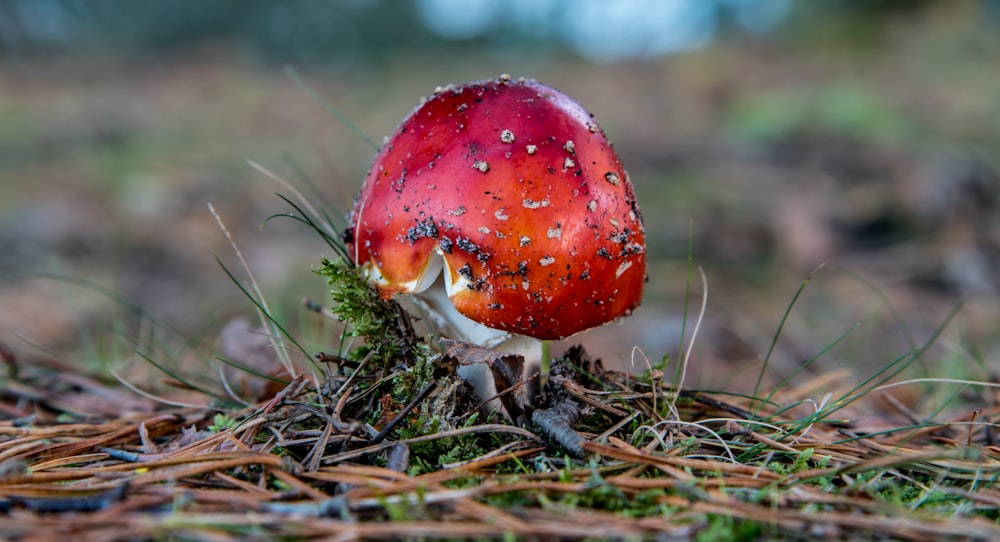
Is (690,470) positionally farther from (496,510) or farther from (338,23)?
(338,23)

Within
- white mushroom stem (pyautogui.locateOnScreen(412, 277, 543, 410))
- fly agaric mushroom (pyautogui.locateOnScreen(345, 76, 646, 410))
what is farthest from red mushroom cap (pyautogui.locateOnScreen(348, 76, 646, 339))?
white mushroom stem (pyautogui.locateOnScreen(412, 277, 543, 410))

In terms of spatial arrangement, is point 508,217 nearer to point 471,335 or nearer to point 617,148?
point 471,335

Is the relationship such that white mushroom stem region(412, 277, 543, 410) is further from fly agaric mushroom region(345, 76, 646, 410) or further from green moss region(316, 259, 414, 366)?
green moss region(316, 259, 414, 366)

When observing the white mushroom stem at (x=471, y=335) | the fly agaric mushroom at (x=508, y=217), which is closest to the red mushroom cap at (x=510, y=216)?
Result: the fly agaric mushroom at (x=508, y=217)

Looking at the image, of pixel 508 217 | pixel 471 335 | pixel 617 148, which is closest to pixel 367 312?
pixel 471 335

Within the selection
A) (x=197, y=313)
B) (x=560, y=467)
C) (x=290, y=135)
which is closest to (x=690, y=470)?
(x=560, y=467)

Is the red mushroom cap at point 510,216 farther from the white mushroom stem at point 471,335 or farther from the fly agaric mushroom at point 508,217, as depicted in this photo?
the white mushroom stem at point 471,335
